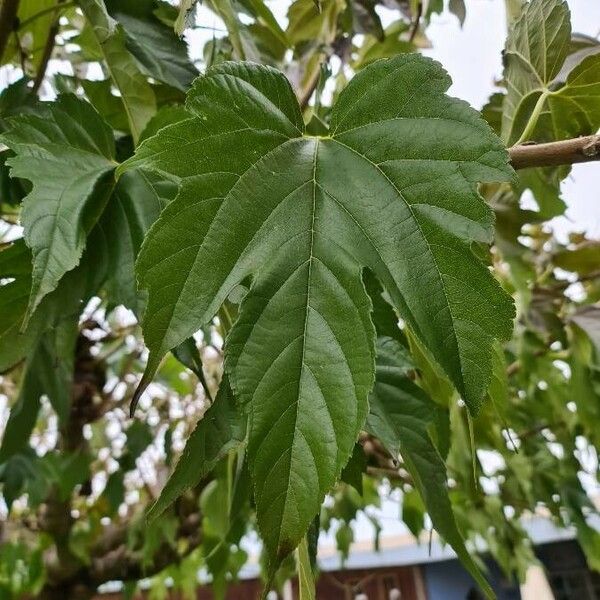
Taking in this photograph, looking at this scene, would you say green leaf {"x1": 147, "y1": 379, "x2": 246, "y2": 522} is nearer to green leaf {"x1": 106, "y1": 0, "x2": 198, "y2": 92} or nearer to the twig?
green leaf {"x1": 106, "y1": 0, "x2": 198, "y2": 92}

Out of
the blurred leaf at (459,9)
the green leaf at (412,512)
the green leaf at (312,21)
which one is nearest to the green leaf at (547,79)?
the blurred leaf at (459,9)

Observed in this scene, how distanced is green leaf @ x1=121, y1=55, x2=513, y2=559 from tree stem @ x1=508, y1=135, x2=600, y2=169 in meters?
0.06

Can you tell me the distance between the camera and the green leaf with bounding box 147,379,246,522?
0.27 m

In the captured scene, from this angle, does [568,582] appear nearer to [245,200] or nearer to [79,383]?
[79,383]

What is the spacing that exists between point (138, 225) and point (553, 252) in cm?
81

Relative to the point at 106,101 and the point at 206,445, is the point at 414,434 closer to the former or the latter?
the point at 206,445

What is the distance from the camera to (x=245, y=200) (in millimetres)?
276

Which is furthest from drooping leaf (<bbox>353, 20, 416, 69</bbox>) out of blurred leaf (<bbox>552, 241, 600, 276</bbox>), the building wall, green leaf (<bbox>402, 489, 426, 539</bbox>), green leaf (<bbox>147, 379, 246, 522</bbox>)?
the building wall

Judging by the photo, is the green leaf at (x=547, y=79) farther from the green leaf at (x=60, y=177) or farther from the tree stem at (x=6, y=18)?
the tree stem at (x=6, y=18)

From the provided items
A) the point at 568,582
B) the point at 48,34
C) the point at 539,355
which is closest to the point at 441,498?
the point at 48,34

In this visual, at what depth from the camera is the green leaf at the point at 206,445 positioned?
27 cm

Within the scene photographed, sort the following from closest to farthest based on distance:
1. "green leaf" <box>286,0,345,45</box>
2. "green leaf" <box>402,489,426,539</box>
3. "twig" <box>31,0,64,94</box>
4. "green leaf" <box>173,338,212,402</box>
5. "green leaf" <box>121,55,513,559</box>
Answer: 1. "green leaf" <box>121,55,513,559</box>
2. "green leaf" <box>173,338,212,402</box>
3. "twig" <box>31,0,64,94</box>
4. "green leaf" <box>286,0,345,45</box>
5. "green leaf" <box>402,489,426,539</box>

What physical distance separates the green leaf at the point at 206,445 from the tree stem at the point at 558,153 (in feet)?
0.60

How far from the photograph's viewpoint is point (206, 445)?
28 cm
